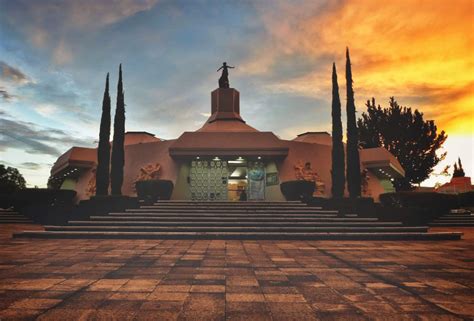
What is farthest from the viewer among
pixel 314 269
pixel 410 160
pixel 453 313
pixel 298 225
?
A: pixel 410 160

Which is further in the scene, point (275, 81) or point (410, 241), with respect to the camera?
point (275, 81)

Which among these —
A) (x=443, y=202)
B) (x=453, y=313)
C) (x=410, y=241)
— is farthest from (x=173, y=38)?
(x=443, y=202)

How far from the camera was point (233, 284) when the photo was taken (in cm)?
473

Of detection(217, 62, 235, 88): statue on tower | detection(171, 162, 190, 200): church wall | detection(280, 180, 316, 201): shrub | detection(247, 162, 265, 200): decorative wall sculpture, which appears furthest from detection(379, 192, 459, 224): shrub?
detection(217, 62, 235, 88): statue on tower

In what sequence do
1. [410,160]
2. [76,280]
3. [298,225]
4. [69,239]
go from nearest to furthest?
[76,280]
[69,239]
[298,225]
[410,160]

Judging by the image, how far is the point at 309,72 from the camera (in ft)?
63.9

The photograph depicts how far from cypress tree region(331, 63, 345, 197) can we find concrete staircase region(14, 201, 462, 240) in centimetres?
339

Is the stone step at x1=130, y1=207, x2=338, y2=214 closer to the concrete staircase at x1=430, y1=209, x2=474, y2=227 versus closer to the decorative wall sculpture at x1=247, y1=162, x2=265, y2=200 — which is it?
the decorative wall sculpture at x1=247, y1=162, x2=265, y2=200

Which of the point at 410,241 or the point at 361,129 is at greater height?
the point at 361,129

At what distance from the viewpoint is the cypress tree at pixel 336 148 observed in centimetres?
1858

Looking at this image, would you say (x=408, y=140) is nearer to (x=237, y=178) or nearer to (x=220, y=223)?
(x=237, y=178)

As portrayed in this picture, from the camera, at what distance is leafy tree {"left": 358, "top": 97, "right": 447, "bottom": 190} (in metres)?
34.8

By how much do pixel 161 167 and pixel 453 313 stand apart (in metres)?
20.3

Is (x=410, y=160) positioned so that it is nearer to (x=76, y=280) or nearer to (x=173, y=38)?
(x=173, y=38)
